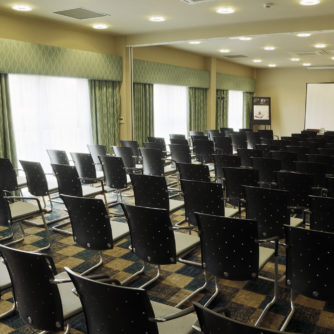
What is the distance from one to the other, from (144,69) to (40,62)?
3.46 meters

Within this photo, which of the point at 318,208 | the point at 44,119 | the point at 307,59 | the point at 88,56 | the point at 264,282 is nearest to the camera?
the point at 318,208

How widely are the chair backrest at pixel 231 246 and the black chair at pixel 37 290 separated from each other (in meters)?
1.02

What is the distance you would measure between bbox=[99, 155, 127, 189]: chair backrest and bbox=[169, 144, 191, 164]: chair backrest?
175cm

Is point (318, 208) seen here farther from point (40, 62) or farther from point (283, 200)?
point (40, 62)

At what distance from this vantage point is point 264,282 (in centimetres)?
368

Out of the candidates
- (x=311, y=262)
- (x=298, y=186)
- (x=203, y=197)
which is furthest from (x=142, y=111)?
(x=311, y=262)

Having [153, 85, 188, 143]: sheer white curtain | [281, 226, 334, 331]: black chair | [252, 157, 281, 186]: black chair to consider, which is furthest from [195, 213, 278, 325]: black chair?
[153, 85, 188, 143]: sheer white curtain

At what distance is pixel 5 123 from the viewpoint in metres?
6.97

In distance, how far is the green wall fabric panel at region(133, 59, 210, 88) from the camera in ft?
33.7

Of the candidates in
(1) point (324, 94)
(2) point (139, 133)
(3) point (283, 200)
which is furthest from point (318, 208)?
(1) point (324, 94)

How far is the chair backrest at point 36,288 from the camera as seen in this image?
2.05m

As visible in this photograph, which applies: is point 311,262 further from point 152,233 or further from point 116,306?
point 116,306

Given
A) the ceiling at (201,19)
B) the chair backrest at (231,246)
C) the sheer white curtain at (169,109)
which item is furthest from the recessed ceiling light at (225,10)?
the chair backrest at (231,246)

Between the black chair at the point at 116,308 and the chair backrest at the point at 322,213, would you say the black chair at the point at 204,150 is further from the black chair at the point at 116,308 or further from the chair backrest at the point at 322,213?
the black chair at the point at 116,308
